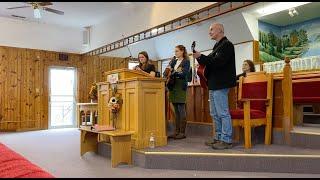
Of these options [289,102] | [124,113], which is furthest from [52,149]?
[289,102]

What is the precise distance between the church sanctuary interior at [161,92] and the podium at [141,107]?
2 centimetres

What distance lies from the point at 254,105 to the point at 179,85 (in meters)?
1.02

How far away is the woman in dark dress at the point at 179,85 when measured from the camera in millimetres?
3998

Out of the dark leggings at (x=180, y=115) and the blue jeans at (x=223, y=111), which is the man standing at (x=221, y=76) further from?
the dark leggings at (x=180, y=115)

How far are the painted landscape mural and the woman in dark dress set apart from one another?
13.1 ft

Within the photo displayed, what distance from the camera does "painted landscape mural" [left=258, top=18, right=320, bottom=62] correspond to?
7387mm

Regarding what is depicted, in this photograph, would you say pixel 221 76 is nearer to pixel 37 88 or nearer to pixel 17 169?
pixel 17 169

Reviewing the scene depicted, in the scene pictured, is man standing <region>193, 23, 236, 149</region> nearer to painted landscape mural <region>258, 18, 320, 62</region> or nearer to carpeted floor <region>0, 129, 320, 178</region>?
carpeted floor <region>0, 129, 320, 178</region>

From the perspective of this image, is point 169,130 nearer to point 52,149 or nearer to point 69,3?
point 52,149

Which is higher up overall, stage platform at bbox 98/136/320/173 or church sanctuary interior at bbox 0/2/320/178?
church sanctuary interior at bbox 0/2/320/178

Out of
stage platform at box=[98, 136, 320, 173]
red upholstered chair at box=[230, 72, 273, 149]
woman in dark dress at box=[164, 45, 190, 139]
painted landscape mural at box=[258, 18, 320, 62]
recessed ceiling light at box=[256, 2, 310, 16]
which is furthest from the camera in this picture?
painted landscape mural at box=[258, 18, 320, 62]

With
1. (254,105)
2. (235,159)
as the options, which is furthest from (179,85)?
(235,159)

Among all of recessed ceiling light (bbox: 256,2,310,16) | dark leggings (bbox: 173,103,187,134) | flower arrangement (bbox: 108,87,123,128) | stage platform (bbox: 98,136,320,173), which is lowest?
stage platform (bbox: 98,136,320,173)

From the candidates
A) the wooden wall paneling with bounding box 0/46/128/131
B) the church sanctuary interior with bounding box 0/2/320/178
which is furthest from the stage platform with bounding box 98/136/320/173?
the wooden wall paneling with bounding box 0/46/128/131
